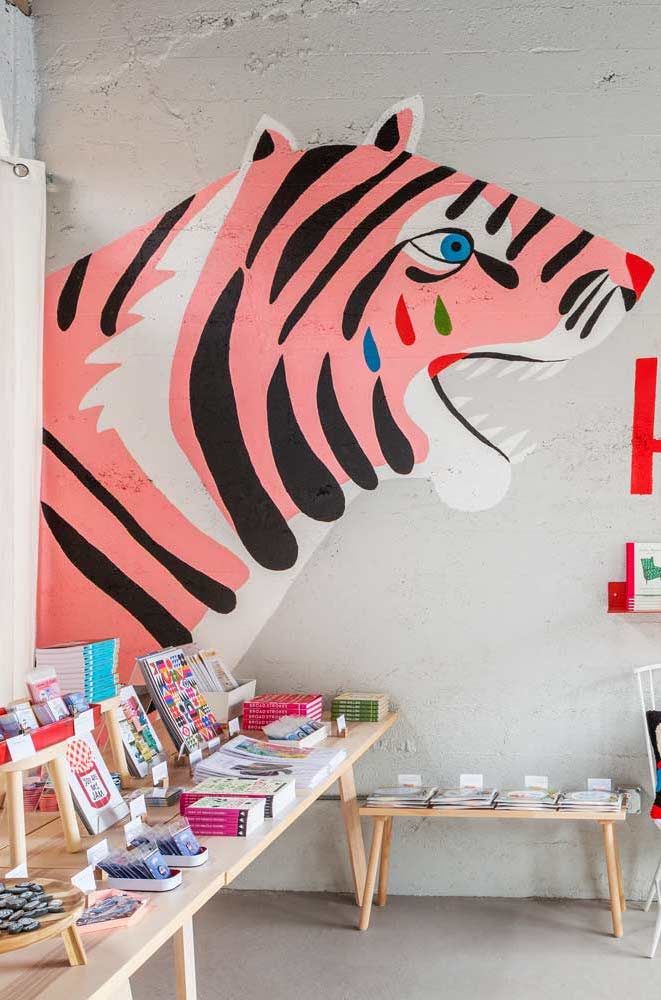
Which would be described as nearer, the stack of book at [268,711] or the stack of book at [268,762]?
the stack of book at [268,762]

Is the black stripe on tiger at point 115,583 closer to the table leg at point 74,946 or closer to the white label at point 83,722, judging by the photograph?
the white label at point 83,722

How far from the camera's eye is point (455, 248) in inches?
173

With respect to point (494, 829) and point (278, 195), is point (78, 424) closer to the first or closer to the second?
point (278, 195)

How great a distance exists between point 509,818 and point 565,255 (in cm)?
220

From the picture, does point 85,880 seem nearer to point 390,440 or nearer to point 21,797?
point 21,797

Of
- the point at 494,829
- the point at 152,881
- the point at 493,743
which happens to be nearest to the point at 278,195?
the point at 493,743

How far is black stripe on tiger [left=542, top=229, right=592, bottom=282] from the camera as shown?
431 centimetres

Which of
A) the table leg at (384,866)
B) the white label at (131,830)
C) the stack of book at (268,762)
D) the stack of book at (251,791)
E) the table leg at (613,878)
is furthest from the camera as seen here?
the table leg at (384,866)

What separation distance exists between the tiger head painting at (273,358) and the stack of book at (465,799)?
1016mm

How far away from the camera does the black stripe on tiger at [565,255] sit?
431 centimetres

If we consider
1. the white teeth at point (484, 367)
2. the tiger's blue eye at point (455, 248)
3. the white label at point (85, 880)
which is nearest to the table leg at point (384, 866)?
the white teeth at point (484, 367)

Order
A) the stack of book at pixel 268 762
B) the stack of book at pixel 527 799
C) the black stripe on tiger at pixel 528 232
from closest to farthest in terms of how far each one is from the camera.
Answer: the stack of book at pixel 268 762 < the stack of book at pixel 527 799 < the black stripe on tiger at pixel 528 232

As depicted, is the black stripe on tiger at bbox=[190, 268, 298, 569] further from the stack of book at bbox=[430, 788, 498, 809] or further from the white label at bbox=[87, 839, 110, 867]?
the white label at bbox=[87, 839, 110, 867]

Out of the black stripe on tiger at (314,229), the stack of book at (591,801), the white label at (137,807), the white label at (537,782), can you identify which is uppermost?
the black stripe on tiger at (314,229)
